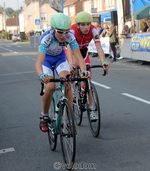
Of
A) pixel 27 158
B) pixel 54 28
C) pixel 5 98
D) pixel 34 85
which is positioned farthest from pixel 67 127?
pixel 34 85

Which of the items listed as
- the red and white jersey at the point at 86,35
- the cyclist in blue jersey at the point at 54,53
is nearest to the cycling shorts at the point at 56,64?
the cyclist in blue jersey at the point at 54,53

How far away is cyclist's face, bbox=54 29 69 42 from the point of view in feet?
17.3

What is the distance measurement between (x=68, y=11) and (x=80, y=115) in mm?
76827

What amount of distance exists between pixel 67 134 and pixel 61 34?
136 cm

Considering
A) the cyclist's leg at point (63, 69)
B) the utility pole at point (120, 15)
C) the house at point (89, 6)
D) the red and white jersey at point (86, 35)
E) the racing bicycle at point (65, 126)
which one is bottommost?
the racing bicycle at point (65, 126)

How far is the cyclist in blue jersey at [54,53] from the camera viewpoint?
516 centimetres

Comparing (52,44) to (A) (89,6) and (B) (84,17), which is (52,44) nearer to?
(B) (84,17)

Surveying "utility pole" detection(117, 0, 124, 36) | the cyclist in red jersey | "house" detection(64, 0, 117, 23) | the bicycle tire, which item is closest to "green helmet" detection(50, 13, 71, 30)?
the cyclist in red jersey

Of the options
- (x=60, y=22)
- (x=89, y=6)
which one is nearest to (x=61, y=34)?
(x=60, y=22)

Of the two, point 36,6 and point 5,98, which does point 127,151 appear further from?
point 36,6

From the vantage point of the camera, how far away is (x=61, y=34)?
17.4 ft

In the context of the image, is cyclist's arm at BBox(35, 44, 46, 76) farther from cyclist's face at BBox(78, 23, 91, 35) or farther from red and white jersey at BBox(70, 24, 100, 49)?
red and white jersey at BBox(70, 24, 100, 49)

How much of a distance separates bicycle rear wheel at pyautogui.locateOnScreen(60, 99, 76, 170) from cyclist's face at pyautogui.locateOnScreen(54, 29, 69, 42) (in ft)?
3.00

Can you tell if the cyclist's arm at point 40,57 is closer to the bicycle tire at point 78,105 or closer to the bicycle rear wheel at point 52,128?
the bicycle rear wheel at point 52,128
